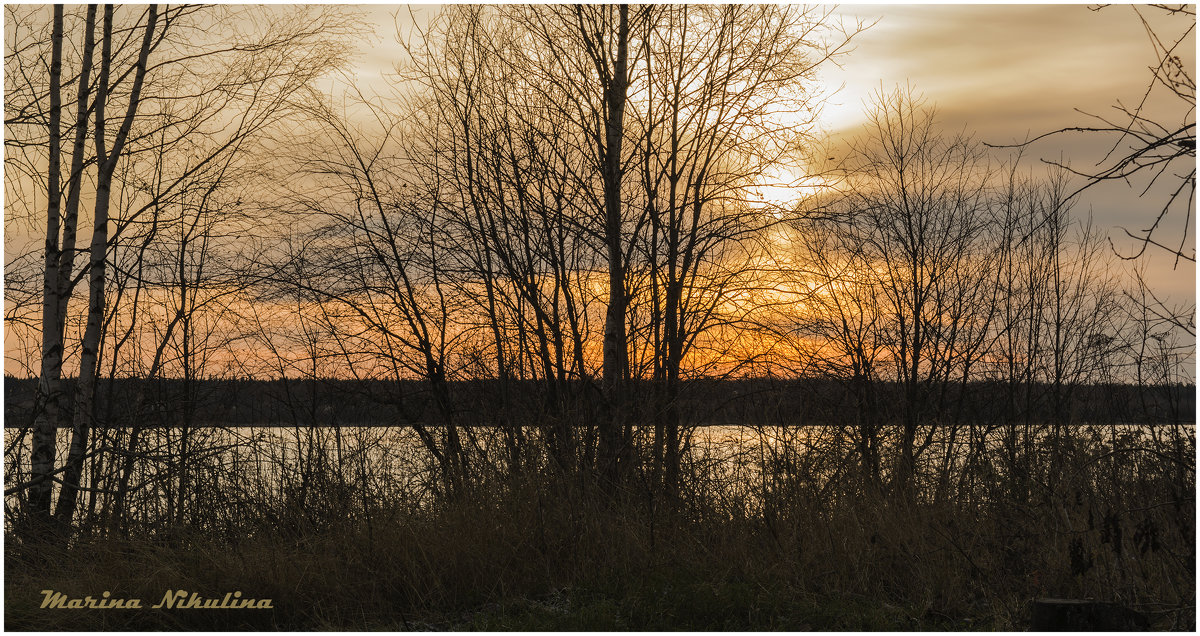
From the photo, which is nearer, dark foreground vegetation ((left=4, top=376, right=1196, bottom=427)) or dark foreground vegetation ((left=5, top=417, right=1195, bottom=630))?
dark foreground vegetation ((left=5, top=417, right=1195, bottom=630))

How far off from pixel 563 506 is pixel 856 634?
2.43m

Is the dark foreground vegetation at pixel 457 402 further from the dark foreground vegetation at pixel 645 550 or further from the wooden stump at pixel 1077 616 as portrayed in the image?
the wooden stump at pixel 1077 616

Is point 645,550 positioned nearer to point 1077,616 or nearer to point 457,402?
point 1077,616

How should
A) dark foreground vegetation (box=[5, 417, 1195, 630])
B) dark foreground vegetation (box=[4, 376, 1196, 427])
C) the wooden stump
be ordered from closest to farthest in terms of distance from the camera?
the wooden stump → dark foreground vegetation (box=[5, 417, 1195, 630]) → dark foreground vegetation (box=[4, 376, 1196, 427])

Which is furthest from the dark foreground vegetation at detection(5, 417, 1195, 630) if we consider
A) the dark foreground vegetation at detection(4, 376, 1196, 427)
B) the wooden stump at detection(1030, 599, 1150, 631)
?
the dark foreground vegetation at detection(4, 376, 1196, 427)

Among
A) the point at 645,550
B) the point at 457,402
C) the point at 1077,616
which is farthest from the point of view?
the point at 457,402

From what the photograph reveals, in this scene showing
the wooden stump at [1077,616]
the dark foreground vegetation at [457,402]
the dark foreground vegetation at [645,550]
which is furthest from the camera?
the dark foreground vegetation at [457,402]

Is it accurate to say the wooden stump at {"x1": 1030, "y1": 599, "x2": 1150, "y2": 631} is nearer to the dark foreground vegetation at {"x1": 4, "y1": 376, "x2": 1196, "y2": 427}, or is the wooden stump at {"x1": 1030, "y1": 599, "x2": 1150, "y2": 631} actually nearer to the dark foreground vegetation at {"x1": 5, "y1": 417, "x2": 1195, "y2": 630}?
the dark foreground vegetation at {"x1": 5, "y1": 417, "x2": 1195, "y2": 630}

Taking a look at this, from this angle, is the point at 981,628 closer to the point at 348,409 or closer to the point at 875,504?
the point at 875,504

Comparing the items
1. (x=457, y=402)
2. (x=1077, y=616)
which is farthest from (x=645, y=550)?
(x=457, y=402)

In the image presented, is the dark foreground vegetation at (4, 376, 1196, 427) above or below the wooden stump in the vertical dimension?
above

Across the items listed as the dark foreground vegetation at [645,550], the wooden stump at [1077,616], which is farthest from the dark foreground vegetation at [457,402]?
the wooden stump at [1077,616]

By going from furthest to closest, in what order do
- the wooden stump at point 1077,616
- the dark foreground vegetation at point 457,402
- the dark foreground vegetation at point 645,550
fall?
the dark foreground vegetation at point 457,402 < the dark foreground vegetation at point 645,550 < the wooden stump at point 1077,616

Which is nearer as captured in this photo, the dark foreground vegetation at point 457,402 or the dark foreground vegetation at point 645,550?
the dark foreground vegetation at point 645,550
